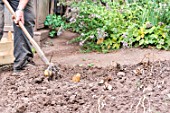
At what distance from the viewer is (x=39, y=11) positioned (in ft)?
21.8

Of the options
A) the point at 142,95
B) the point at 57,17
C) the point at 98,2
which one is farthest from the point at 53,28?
the point at 142,95

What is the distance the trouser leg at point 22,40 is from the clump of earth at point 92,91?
0.18 m

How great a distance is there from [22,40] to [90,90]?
1.36 meters

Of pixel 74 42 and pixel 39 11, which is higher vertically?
pixel 39 11

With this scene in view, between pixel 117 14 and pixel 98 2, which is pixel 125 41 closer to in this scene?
pixel 117 14

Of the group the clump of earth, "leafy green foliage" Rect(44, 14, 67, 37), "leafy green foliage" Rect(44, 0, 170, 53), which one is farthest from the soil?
"leafy green foliage" Rect(44, 14, 67, 37)

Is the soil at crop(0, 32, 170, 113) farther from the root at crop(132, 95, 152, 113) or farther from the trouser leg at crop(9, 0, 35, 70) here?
the trouser leg at crop(9, 0, 35, 70)

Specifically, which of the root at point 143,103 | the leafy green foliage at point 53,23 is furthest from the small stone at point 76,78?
the leafy green foliage at point 53,23

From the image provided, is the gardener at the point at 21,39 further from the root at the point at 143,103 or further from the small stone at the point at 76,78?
the root at the point at 143,103

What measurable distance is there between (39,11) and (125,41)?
1.68m

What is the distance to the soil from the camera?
9.57ft

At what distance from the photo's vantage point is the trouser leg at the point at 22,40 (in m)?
4.40

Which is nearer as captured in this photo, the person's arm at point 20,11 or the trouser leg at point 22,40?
the person's arm at point 20,11

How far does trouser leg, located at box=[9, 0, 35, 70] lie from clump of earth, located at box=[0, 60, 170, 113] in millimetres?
180
